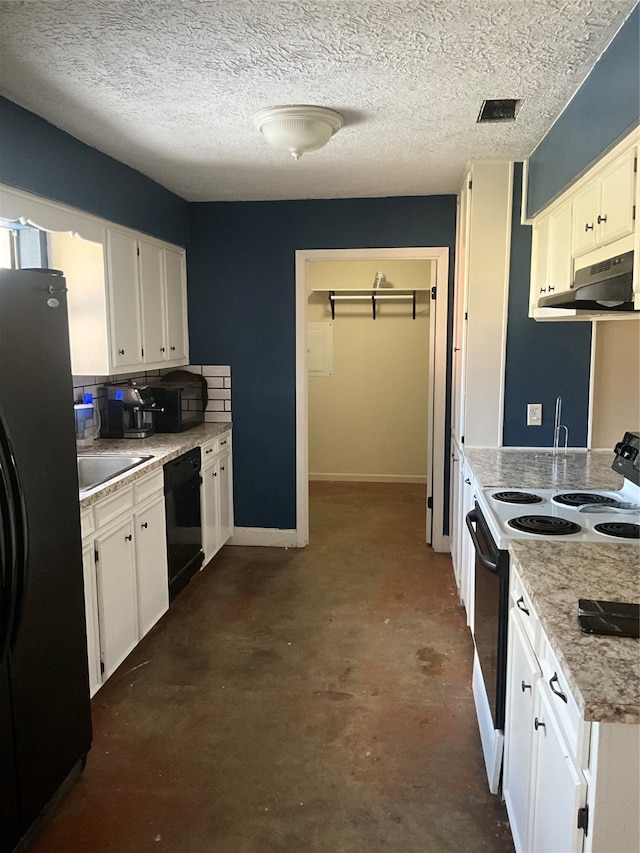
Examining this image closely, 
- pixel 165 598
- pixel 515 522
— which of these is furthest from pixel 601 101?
pixel 165 598

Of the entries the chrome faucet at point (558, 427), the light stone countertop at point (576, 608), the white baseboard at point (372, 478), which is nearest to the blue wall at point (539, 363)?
the chrome faucet at point (558, 427)

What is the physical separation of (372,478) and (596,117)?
463 centimetres

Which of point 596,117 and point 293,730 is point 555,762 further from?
point 596,117

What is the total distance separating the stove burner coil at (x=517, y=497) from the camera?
239 cm

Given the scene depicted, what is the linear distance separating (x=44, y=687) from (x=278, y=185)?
9.95ft

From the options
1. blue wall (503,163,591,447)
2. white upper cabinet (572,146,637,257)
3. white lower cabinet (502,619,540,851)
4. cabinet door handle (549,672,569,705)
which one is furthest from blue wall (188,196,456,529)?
cabinet door handle (549,672,569,705)

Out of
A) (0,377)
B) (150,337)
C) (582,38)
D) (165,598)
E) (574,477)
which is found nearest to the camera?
(0,377)

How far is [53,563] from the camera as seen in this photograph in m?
1.99

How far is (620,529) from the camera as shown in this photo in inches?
79.6

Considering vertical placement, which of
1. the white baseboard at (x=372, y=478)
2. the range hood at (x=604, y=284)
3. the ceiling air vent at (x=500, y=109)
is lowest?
the white baseboard at (x=372, y=478)

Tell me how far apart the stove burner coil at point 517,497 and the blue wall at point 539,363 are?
100 cm

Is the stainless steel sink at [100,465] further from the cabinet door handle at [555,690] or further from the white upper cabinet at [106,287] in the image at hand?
the cabinet door handle at [555,690]

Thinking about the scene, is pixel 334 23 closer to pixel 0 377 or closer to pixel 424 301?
pixel 0 377

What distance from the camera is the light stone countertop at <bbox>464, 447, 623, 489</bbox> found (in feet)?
8.75
